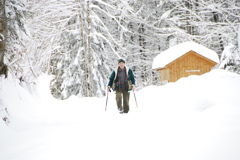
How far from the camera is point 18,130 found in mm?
4270

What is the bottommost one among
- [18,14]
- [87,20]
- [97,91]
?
[97,91]

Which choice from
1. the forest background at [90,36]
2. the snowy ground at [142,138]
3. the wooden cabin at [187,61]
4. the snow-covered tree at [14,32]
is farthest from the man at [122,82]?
the wooden cabin at [187,61]

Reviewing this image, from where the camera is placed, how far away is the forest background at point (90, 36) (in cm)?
513

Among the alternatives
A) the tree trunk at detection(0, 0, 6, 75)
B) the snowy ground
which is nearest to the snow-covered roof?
the snowy ground

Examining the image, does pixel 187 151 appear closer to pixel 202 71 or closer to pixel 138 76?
pixel 202 71

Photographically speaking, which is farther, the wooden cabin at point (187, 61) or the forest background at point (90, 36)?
the wooden cabin at point (187, 61)

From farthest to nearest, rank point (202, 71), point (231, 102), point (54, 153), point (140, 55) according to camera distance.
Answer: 1. point (140, 55)
2. point (202, 71)
3. point (231, 102)
4. point (54, 153)

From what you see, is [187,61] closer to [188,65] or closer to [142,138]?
[188,65]

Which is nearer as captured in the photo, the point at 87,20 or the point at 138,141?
the point at 138,141

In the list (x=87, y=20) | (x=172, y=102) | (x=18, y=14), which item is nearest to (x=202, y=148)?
(x=172, y=102)

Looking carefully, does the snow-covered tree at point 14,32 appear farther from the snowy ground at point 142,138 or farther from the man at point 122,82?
the man at point 122,82

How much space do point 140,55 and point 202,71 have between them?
35.5ft

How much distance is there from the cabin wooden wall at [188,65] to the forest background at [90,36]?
1.17 metres

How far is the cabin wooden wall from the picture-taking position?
1360cm
